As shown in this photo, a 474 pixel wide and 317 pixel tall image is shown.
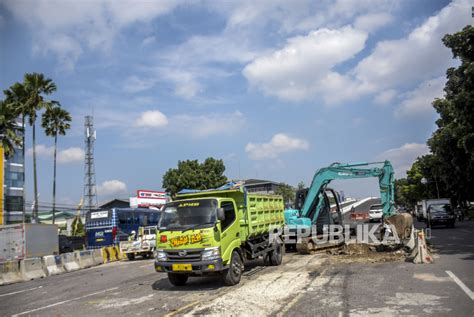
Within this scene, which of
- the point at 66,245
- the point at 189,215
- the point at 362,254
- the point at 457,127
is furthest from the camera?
the point at 66,245

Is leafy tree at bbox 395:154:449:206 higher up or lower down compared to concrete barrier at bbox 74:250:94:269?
higher up

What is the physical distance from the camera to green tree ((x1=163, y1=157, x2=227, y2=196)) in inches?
2000

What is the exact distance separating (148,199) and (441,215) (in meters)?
35.8

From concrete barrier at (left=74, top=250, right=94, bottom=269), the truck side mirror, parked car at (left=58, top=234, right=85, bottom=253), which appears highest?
the truck side mirror

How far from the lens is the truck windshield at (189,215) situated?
11172 millimetres

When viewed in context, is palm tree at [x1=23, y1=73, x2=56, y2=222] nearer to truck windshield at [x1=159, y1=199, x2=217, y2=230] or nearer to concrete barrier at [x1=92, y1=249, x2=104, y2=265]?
concrete barrier at [x1=92, y1=249, x2=104, y2=265]

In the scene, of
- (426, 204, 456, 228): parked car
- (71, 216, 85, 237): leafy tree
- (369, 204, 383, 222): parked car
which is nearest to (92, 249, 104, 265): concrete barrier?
(426, 204, 456, 228): parked car

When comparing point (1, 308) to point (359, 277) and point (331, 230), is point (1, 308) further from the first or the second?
point (331, 230)

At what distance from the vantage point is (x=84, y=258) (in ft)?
73.2

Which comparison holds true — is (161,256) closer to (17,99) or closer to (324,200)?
(324,200)

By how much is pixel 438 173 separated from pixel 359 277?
31758 millimetres

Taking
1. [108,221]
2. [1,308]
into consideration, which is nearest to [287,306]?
[1,308]

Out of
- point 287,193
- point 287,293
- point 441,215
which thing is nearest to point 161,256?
point 287,293

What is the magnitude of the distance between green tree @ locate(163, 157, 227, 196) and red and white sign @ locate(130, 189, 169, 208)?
3608mm
